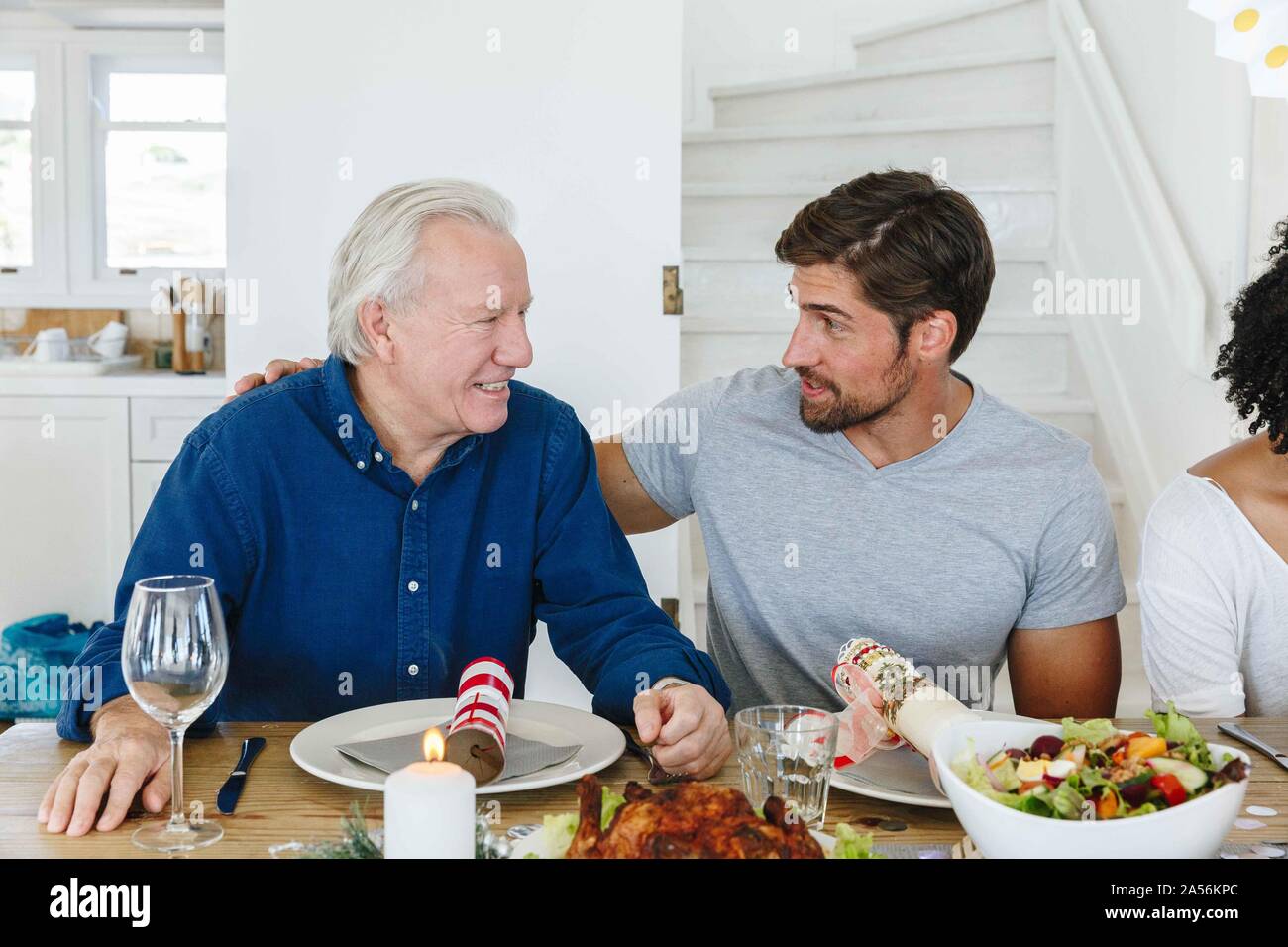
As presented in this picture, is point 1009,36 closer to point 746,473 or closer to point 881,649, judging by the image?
point 746,473

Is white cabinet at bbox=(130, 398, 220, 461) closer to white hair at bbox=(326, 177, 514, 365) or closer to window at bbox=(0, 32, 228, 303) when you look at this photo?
window at bbox=(0, 32, 228, 303)

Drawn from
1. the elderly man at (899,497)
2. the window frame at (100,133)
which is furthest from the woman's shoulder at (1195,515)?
the window frame at (100,133)

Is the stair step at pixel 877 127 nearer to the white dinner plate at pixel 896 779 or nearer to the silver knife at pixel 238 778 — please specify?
the white dinner plate at pixel 896 779

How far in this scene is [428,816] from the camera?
0.76 metres

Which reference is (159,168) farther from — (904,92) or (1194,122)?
(1194,122)

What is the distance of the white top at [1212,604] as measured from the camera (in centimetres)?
152

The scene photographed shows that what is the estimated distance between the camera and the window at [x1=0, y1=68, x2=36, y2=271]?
169 inches

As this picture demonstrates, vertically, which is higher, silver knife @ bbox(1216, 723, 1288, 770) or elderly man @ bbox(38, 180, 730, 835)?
elderly man @ bbox(38, 180, 730, 835)

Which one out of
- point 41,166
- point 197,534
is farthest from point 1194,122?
point 41,166

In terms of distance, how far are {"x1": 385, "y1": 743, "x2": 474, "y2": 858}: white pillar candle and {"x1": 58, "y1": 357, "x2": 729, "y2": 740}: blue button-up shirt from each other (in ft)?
2.26

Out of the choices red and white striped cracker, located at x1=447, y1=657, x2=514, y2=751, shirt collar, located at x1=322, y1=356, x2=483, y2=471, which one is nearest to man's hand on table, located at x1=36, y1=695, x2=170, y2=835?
red and white striped cracker, located at x1=447, y1=657, x2=514, y2=751

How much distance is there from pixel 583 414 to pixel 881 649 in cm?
152

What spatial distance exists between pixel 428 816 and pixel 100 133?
4164 millimetres

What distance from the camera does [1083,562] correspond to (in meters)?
1.68
